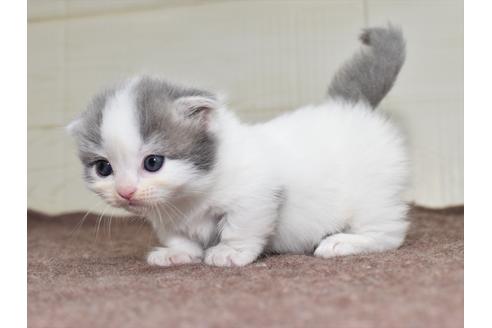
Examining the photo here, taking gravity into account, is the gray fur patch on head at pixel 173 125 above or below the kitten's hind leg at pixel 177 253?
above

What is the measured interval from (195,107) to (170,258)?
1.57 ft

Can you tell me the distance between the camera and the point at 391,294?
43.6 inches

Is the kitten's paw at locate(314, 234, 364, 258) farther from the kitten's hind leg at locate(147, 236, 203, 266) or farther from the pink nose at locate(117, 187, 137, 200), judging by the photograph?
the pink nose at locate(117, 187, 137, 200)

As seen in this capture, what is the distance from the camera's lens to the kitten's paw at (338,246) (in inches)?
71.6

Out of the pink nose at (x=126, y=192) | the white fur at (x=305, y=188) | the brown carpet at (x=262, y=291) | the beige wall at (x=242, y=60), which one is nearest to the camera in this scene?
the brown carpet at (x=262, y=291)

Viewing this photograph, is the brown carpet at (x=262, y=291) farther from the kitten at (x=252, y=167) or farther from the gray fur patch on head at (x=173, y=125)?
the gray fur patch on head at (x=173, y=125)

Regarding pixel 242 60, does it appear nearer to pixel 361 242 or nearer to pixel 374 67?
pixel 374 67

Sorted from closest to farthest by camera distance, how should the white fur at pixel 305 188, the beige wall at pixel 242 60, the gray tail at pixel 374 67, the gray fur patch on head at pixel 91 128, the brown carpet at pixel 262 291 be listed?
the brown carpet at pixel 262 291 → the gray fur patch on head at pixel 91 128 → the white fur at pixel 305 188 → the gray tail at pixel 374 67 → the beige wall at pixel 242 60

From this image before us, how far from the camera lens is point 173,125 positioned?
1660 mm

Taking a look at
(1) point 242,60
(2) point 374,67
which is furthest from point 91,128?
(1) point 242,60

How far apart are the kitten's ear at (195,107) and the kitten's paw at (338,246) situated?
0.55 m

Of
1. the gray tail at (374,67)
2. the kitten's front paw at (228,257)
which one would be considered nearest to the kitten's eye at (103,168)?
the kitten's front paw at (228,257)

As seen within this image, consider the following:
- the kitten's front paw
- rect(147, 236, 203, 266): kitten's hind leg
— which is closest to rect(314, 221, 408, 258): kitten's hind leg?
the kitten's front paw
